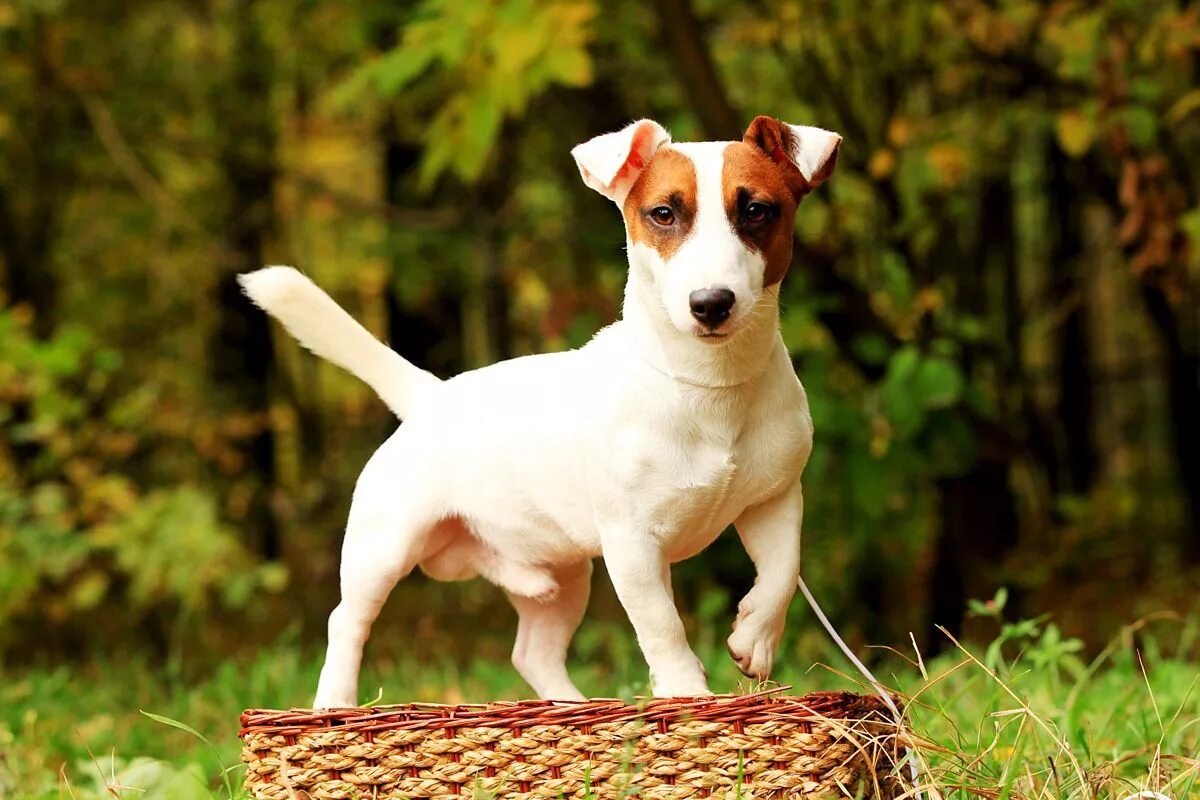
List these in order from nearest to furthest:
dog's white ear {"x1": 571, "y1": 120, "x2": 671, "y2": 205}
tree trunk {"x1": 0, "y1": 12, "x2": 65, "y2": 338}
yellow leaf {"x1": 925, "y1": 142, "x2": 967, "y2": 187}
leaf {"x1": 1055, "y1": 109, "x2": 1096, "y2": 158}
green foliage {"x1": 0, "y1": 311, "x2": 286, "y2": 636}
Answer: dog's white ear {"x1": 571, "y1": 120, "x2": 671, "y2": 205} < leaf {"x1": 1055, "y1": 109, "x2": 1096, "y2": 158} < yellow leaf {"x1": 925, "y1": 142, "x2": 967, "y2": 187} < green foliage {"x1": 0, "y1": 311, "x2": 286, "y2": 636} < tree trunk {"x1": 0, "y1": 12, "x2": 65, "y2": 338}

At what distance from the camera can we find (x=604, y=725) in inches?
94.3

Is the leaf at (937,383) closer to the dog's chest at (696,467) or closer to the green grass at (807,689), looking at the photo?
the green grass at (807,689)

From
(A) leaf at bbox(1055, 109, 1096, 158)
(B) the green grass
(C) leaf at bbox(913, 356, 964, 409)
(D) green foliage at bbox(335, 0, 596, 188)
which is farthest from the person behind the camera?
(C) leaf at bbox(913, 356, 964, 409)

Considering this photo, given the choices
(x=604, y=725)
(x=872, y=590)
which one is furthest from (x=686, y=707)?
(x=872, y=590)

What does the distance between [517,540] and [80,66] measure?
6.18 m

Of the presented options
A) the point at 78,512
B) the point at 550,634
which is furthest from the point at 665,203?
the point at 78,512

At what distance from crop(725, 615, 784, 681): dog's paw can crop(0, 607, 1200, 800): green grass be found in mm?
154

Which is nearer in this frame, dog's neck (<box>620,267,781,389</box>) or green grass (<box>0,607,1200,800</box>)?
dog's neck (<box>620,267,781,389</box>)

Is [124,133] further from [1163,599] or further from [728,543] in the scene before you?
[1163,599]

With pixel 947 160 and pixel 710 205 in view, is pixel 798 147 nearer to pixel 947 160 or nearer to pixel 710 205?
pixel 710 205

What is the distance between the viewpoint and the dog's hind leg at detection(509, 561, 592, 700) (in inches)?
121

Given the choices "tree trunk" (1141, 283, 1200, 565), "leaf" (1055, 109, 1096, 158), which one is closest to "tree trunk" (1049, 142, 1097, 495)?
"tree trunk" (1141, 283, 1200, 565)

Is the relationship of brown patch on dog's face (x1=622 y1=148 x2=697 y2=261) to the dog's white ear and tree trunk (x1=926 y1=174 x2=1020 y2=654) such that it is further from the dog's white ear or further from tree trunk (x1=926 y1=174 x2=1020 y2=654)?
tree trunk (x1=926 y1=174 x2=1020 y2=654)

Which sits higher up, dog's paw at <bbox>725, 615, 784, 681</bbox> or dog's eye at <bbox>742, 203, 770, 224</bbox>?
Answer: dog's eye at <bbox>742, 203, 770, 224</bbox>
